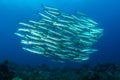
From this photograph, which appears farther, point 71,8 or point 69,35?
point 71,8

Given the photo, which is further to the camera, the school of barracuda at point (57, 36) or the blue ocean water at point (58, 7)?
the blue ocean water at point (58, 7)

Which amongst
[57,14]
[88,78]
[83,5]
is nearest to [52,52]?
[57,14]

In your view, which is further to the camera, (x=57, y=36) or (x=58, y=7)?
(x=58, y=7)

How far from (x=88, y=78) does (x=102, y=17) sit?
25.3 meters

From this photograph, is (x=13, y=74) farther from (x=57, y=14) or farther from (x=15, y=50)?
(x=15, y=50)

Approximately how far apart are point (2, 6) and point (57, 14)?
27.9m

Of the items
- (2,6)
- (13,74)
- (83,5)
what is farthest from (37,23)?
(2,6)

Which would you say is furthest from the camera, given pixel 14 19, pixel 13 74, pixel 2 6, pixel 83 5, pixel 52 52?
pixel 14 19

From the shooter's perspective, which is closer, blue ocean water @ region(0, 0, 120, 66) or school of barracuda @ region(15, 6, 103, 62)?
school of barracuda @ region(15, 6, 103, 62)

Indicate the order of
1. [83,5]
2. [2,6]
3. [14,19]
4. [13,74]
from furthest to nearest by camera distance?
[14,19], [2,6], [83,5], [13,74]

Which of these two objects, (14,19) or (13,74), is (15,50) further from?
(13,74)

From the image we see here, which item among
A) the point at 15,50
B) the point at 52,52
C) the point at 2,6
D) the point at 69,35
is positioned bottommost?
the point at 52,52

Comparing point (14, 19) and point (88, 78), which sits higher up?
point (14, 19)

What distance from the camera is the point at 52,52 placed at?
11.3 m
